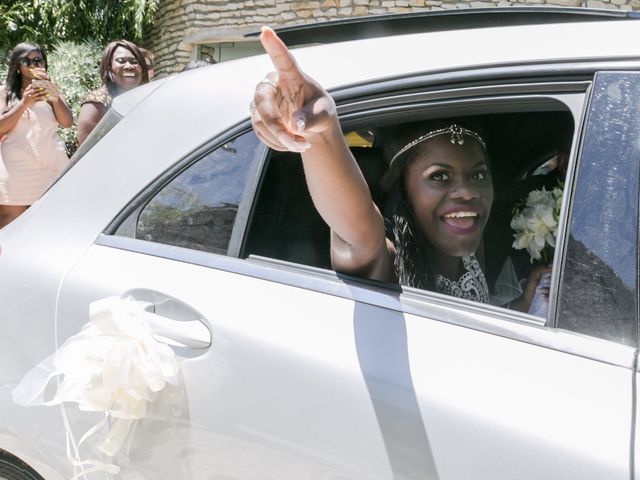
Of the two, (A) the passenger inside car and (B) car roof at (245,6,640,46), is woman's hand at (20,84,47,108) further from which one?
(A) the passenger inside car

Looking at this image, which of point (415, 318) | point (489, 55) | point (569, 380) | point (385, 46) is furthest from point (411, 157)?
point (569, 380)

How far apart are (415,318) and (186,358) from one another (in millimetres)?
480

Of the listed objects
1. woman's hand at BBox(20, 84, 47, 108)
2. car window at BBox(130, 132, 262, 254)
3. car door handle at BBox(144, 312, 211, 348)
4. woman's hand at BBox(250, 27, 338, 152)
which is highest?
woman's hand at BBox(20, 84, 47, 108)

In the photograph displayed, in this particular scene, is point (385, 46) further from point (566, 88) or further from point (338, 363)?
point (338, 363)

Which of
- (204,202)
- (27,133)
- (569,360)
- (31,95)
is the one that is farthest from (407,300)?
(27,133)

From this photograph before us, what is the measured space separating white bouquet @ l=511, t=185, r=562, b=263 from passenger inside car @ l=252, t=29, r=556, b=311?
71 millimetres

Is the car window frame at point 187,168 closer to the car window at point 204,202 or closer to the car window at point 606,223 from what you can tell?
the car window at point 204,202

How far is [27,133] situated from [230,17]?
813 centimetres

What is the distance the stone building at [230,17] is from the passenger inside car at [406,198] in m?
9.66

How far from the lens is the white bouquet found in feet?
6.14

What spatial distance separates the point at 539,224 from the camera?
1.89m

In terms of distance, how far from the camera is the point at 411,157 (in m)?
1.94

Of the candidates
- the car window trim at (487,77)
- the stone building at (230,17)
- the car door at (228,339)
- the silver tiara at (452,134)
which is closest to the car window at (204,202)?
the car door at (228,339)

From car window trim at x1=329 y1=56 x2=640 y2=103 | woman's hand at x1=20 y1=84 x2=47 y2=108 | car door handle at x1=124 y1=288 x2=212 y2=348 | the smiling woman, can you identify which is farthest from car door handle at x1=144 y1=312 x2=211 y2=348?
woman's hand at x1=20 y1=84 x2=47 y2=108
